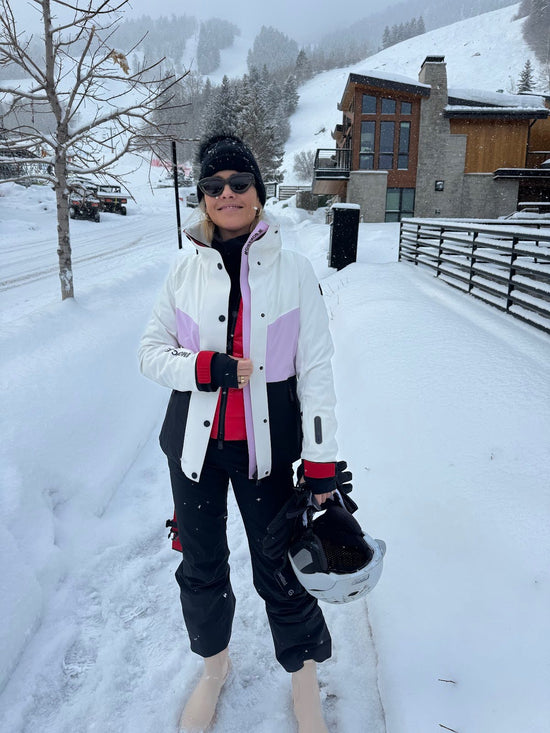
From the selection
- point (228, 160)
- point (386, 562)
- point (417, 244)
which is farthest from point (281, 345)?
point (417, 244)

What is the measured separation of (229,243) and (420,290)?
630 cm

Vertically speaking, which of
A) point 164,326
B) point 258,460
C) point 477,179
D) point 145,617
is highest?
point 477,179

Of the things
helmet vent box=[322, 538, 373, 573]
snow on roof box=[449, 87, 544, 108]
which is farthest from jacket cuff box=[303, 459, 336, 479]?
snow on roof box=[449, 87, 544, 108]

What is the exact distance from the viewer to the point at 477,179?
25422 mm

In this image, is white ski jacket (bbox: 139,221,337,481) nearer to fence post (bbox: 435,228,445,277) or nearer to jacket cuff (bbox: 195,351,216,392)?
jacket cuff (bbox: 195,351,216,392)

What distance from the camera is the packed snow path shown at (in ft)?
6.66

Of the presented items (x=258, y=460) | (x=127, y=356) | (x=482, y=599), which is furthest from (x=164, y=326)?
(x=127, y=356)

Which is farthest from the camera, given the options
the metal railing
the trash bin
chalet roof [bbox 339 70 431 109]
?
chalet roof [bbox 339 70 431 109]

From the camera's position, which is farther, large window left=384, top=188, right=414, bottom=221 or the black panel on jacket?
large window left=384, top=188, right=414, bottom=221

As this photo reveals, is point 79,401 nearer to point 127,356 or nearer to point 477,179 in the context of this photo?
point 127,356

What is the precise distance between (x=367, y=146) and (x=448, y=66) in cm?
8585

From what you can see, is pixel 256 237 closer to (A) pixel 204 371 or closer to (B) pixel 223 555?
(A) pixel 204 371

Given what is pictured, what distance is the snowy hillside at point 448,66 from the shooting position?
8050 cm

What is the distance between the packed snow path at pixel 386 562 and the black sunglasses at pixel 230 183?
6.86ft
